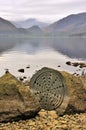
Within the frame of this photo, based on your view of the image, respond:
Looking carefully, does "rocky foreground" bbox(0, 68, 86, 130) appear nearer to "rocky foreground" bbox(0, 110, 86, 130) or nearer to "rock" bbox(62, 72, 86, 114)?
"rocky foreground" bbox(0, 110, 86, 130)

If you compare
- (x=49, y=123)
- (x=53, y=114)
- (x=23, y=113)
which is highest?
(x=23, y=113)

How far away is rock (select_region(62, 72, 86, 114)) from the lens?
50.8ft

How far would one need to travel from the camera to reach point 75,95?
15.7m

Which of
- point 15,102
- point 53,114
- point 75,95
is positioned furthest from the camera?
point 75,95

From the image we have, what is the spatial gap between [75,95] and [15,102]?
9.43 feet

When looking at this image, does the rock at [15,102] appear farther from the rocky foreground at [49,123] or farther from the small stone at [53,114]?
the small stone at [53,114]

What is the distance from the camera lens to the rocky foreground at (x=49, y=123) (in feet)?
43.6

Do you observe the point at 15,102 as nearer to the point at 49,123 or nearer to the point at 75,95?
the point at 49,123

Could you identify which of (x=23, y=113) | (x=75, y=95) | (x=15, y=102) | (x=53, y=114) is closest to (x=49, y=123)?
(x=53, y=114)

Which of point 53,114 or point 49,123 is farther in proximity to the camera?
point 53,114

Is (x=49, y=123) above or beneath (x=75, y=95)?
beneath

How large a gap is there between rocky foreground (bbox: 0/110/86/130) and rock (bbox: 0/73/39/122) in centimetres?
27

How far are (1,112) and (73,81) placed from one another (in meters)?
3.67

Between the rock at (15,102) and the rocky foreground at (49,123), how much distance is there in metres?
0.27
